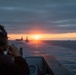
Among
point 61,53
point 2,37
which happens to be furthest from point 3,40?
point 61,53

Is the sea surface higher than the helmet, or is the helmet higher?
the helmet

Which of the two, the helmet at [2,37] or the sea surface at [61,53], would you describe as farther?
the sea surface at [61,53]

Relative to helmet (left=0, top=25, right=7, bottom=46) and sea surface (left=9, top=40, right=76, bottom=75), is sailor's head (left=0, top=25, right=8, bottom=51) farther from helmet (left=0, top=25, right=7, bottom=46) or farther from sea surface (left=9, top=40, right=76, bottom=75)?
sea surface (left=9, top=40, right=76, bottom=75)

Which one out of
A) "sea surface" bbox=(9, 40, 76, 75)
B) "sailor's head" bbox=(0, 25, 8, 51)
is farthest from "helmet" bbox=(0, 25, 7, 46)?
"sea surface" bbox=(9, 40, 76, 75)

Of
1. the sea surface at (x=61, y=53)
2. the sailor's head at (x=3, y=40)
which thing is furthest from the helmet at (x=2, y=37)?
the sea surface at (x=61, y=53)

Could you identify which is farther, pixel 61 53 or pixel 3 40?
pixel 61 53

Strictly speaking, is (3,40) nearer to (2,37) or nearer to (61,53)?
(2,37)

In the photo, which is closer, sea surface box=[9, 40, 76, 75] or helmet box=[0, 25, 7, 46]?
helmet box=[0, 25, 7, 46]

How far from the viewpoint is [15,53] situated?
10.6 feet

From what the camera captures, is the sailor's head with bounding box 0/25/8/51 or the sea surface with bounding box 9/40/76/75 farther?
the sea surface with bounding box 9/40/76/75

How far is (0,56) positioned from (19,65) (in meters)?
0.23

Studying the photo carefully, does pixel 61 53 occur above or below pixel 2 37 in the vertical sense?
below

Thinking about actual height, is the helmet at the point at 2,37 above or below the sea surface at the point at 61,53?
above

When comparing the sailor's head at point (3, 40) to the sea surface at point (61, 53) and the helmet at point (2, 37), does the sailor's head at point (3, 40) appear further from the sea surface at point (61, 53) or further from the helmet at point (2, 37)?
the sea surface at point (61, 53)
